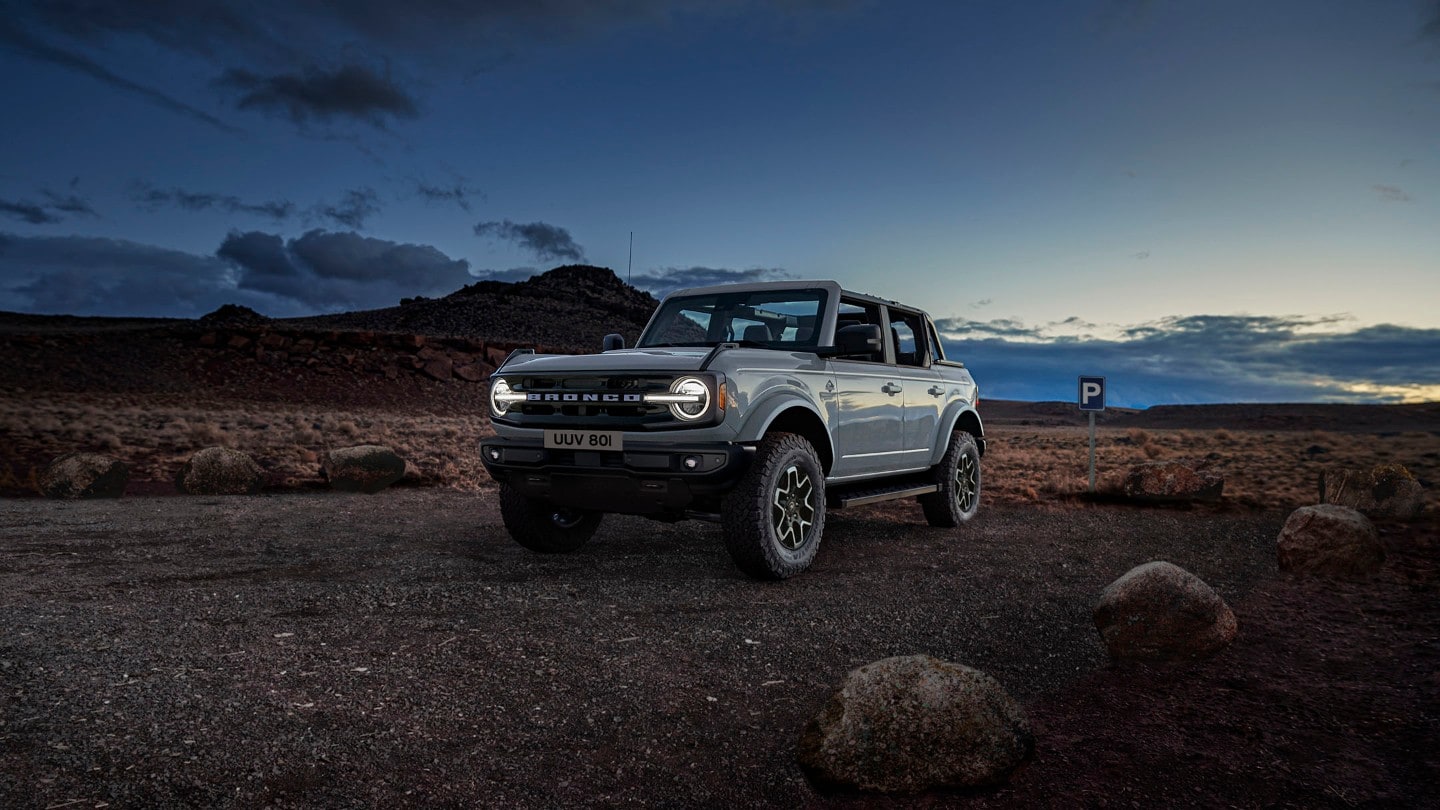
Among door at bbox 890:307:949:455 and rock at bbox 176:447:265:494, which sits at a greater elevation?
door at bbox 890:307:949:455

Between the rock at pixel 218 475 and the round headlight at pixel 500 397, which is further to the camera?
the rock at pixel 218 475

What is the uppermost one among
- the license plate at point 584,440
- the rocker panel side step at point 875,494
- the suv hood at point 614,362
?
the suv hood at point 614,362

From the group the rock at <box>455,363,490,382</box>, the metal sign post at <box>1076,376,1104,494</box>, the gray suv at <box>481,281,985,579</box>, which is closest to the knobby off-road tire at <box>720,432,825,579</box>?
the gray suv at <box>481,281,985,579</box>

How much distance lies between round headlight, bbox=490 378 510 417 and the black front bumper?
0.75 ft

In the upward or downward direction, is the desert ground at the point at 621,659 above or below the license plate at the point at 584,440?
below

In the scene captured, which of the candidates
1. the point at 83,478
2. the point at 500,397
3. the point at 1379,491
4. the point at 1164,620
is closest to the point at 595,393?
the point at 500,397

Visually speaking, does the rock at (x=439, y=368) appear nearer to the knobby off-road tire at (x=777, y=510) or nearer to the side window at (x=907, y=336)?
the side window at (x=907, y=336)

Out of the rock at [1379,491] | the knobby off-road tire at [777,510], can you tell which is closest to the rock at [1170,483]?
the rock at [1379,491]

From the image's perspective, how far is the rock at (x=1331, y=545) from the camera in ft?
21.6

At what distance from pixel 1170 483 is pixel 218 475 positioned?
12908mm

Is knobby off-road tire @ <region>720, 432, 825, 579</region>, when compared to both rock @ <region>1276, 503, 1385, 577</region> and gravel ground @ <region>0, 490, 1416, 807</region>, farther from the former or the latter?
rock @ <region>1276, 503, 1385, 577</region>

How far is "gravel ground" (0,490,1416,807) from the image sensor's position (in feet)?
10.2

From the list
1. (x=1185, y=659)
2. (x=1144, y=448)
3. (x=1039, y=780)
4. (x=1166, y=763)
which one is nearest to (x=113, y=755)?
(x=1039, y=780)

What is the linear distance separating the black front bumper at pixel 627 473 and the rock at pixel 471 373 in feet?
107
